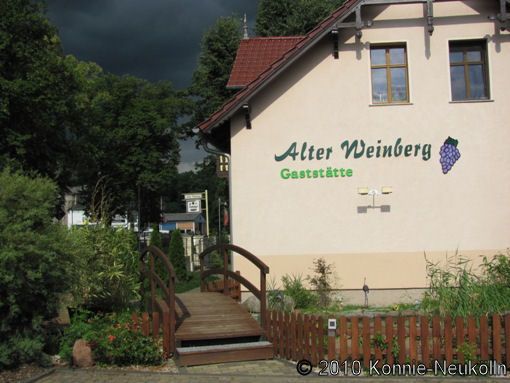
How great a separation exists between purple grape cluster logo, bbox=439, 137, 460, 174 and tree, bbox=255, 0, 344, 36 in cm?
1812

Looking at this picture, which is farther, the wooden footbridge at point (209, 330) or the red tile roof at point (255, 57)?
the red tile roof at point (255, 57)

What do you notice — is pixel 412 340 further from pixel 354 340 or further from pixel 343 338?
pixel 343 338

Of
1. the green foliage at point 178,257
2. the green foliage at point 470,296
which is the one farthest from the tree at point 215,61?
the green foliage at point 470,296

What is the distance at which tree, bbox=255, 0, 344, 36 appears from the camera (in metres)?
30.1

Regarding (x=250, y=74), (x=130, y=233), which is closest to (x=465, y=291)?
(x=130, y=233)

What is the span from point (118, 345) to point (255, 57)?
36.1 feet

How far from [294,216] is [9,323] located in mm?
6865

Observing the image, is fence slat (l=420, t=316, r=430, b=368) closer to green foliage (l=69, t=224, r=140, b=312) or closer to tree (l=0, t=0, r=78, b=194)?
green foliage (l=69, t=224, r=140, b=312)

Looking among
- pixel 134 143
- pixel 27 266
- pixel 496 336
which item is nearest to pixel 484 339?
pixel 496 336

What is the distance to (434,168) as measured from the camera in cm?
1317

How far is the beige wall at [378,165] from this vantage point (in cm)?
1308

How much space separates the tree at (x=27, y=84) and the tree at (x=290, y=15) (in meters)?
13.2

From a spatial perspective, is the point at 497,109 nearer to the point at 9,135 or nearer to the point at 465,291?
the point at 465,291

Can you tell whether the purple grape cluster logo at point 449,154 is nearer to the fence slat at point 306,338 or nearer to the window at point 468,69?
the window at point 468,69
